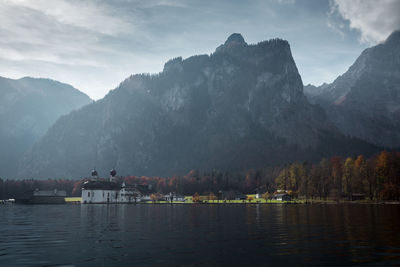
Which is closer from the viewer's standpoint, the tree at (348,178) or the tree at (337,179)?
the tree at (348,178)

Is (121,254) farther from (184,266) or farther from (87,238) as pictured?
(87,238)

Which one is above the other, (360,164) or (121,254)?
(360,164)

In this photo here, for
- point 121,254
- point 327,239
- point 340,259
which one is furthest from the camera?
point 327,239

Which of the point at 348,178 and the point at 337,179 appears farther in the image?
the point at 337,179

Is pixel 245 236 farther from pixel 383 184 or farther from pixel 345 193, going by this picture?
pixel 345 193

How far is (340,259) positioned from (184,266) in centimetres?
1316

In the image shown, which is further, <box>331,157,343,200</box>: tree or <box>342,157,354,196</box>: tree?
<box>331,157,343,200</box>: tree

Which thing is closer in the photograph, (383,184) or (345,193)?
(383,184)

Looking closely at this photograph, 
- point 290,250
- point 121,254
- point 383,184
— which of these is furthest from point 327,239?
point 383,184

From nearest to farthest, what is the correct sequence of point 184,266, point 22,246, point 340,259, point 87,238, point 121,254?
point 184,266 → point 340,259 → point 121,254 → point 22,246 → point 87,238

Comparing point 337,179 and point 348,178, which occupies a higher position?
point 348,178

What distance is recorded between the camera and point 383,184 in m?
164

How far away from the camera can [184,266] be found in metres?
27.4

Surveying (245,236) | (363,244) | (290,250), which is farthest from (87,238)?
(363,244)
